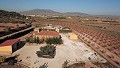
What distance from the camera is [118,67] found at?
25.1 metres

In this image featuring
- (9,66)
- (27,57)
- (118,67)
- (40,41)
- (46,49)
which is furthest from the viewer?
(40,41)

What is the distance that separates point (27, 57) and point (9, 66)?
16.1ft

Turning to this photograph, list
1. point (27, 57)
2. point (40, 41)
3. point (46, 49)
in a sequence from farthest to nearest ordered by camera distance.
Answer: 1. point (40, 41)
2. point (46, 49)
3. point (27, 57)

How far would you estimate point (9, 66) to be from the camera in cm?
2242

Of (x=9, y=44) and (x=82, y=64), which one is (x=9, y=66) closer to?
(x=9, y=44)

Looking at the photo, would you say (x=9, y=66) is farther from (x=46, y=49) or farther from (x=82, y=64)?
(x=82, y=64)

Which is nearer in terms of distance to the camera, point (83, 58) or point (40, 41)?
point (83, 58)

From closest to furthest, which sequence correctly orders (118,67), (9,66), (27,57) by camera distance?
(9,66)
(118,67)
(27,57)

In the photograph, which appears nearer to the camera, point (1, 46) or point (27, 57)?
point (27, 57)

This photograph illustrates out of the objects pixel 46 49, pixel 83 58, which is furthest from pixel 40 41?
pixel 83 58

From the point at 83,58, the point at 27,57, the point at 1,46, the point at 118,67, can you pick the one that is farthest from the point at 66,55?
the point at 1,46

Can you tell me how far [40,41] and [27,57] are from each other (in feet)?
37.9

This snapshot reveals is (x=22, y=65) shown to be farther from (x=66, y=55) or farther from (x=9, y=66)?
(x=66, y=55)

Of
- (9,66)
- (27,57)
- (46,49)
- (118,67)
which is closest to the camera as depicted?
(9,66)
